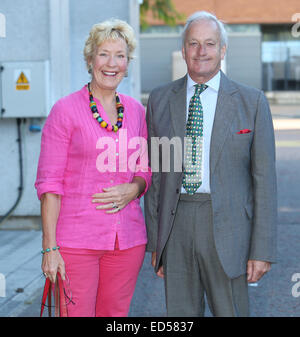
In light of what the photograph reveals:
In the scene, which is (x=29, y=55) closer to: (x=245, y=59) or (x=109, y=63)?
(x=109, y=63)

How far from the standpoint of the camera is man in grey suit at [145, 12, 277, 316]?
2.81 m

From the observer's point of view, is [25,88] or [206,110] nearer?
[206,110]

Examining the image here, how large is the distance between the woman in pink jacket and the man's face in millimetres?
304

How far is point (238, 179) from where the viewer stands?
2844mm

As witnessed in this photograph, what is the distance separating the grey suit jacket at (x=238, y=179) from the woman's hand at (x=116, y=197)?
0.19 m

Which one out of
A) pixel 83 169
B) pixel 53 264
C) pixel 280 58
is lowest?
pixel 53 264

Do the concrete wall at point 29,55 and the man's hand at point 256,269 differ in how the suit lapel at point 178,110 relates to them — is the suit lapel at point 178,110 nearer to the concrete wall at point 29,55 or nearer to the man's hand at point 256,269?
the man's hand at point 256,269

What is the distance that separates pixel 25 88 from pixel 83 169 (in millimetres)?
4371

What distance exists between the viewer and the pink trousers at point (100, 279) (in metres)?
2.79

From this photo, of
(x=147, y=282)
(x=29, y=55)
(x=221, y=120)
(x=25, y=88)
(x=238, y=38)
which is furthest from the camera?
(x=238, y=38)

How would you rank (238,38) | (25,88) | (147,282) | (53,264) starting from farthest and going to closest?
1. (238,38)
2. (25,88)
3. (147,282)
4. (53,264)

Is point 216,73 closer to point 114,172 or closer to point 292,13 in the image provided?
point 114,172


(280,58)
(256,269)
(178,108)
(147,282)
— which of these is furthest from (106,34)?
(280,58)

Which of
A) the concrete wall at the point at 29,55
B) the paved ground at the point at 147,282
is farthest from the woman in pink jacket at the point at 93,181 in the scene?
the concrete wall at the point at 29,55
